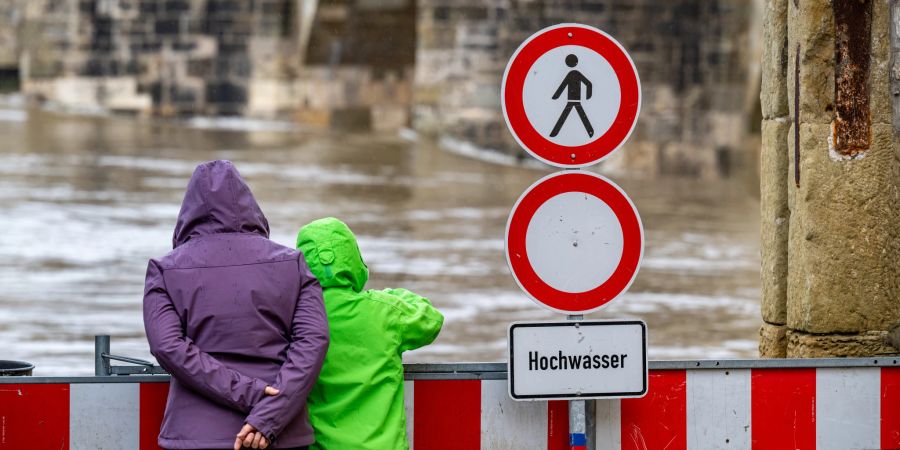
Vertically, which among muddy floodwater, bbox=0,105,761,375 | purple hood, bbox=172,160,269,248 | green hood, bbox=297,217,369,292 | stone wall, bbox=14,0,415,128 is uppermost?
stone wall, bbox=14,0,415,128

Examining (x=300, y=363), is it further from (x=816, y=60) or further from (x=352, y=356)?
(x=816, y=60)

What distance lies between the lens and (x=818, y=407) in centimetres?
455

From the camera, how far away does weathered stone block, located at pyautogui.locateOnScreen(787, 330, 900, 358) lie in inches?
Result: 201

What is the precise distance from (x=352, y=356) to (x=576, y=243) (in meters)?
0.68

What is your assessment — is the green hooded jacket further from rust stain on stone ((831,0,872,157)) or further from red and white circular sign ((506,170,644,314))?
rust stain on stone ((831,0,872,157))

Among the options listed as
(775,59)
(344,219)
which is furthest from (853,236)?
(344,219)

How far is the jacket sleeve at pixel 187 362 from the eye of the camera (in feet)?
12.1

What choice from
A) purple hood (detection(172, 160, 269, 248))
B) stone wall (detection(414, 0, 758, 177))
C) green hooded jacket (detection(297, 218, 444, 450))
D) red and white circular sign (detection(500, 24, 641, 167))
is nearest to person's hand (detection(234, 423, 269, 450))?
green hooded jacket (detection(297, 218, 444, 450))

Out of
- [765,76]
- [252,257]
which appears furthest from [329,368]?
[765,76]

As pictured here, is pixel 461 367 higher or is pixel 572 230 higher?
pixel 572 230

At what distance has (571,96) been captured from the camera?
4199 millimetres

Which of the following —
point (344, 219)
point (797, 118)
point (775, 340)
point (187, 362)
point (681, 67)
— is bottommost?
point (344, 219)

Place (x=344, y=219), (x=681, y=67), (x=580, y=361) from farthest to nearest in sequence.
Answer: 1. (x=681, y=67)
2. (x=344, y=219)
3. (x=580, y=361)

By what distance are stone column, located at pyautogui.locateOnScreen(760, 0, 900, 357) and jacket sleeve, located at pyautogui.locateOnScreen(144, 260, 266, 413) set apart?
219cm
